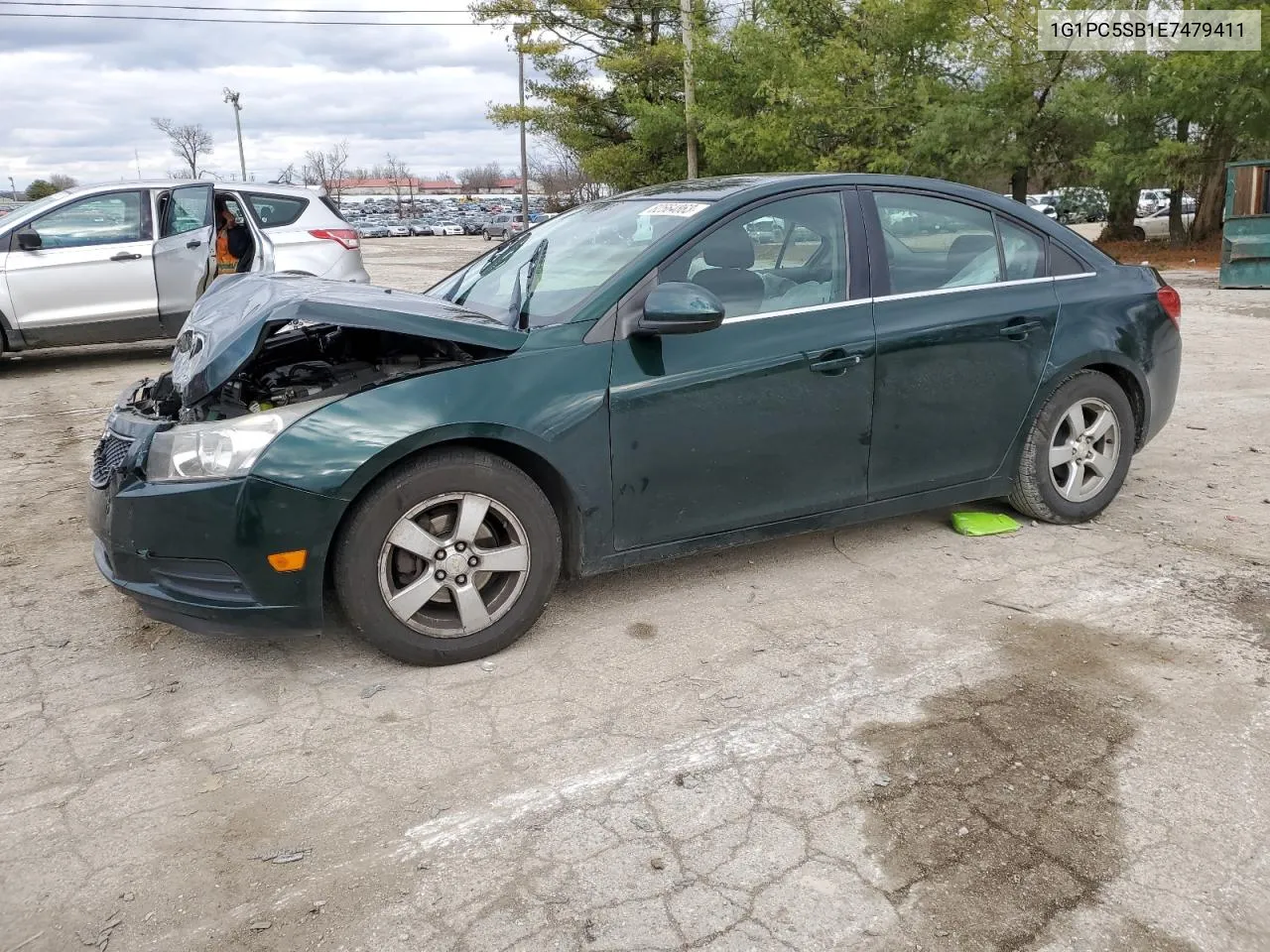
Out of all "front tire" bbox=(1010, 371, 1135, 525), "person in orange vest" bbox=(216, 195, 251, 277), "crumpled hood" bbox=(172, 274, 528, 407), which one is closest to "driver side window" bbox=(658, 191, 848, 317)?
"crumpled hood" bbox=(172, 274, 528, 407)

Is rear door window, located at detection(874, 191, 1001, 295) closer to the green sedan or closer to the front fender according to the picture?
the green sedan

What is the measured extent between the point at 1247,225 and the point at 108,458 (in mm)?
15915

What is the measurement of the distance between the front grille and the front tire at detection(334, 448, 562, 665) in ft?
2.73

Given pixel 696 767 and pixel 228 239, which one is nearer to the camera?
pixel 696 767

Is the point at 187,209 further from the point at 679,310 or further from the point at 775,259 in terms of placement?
the point at 679,310

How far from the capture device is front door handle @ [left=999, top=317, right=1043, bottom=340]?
436cm

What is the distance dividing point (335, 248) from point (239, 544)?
26.1ft

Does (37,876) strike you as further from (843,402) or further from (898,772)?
(843,402)

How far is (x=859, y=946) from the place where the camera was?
86.1 inches

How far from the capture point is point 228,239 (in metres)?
10.3

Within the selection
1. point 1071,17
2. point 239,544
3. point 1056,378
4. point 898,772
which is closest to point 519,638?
point 239,544

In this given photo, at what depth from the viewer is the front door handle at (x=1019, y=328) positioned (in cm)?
436

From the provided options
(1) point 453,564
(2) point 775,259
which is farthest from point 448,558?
(2) point 775,259

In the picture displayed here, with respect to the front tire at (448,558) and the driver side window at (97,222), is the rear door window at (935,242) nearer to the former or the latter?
the front tire at (448,558)
